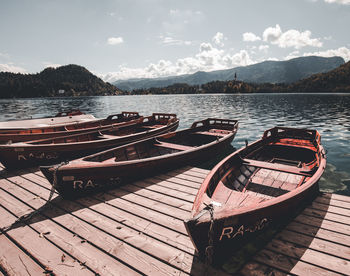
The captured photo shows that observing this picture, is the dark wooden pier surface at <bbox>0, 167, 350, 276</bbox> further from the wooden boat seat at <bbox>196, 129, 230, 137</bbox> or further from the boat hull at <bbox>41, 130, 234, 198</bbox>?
the wooden boat seat at <bbox>196, 129, 230, 137</bbox>

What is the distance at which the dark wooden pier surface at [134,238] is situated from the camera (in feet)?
11.0

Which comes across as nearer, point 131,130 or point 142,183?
point 142,183

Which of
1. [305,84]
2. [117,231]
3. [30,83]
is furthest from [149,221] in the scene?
[30,83]

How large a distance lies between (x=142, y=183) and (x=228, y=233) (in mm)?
3863

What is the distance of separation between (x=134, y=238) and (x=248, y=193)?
326 centimetres

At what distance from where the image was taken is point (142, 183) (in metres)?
6.49

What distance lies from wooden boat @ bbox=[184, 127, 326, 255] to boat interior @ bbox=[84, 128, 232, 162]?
261 centimetres

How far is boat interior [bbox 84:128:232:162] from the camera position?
6834mm

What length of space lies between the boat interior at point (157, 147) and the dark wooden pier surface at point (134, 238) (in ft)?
4.79

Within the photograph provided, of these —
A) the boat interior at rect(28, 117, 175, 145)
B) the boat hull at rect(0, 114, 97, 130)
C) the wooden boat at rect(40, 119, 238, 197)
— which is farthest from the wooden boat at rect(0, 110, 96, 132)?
the wooden boat at rect(40, 119, 238, 197)

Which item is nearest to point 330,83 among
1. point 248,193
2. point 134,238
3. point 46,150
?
point 248,193

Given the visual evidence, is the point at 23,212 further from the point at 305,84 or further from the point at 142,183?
the point at 305,84

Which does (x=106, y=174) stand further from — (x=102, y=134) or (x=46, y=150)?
(x=102, y=134)

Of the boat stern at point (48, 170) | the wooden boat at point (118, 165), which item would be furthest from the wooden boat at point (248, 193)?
the boat stern at point (48, 170)
